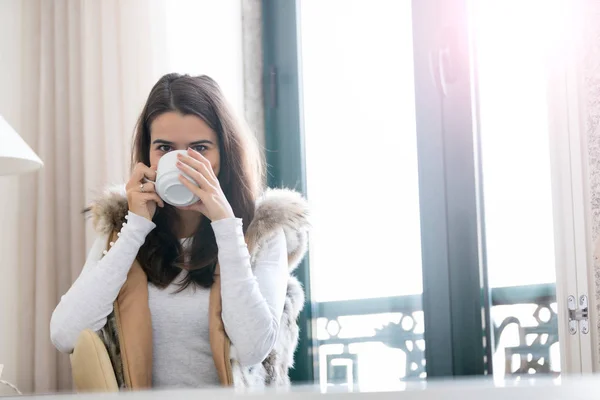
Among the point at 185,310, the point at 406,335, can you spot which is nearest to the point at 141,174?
the point at 185,310

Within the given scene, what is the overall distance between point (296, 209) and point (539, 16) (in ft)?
2.37

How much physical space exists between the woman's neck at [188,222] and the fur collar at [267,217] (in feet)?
0.33

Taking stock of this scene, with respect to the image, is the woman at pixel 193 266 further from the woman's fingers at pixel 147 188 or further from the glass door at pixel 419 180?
the glass door at pixel 419 180

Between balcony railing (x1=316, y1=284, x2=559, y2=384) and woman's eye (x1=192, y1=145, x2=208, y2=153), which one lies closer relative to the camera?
woman's eye (x1=192, y1=145, x2=208, y2=153)

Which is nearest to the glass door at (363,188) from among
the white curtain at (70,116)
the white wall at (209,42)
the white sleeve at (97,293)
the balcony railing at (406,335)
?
the balcony railing at (406,335)

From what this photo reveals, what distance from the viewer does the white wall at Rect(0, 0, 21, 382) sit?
6.64 feet

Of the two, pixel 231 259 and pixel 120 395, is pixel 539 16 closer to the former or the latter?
pixel 231 259

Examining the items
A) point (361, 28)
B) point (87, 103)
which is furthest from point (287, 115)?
point (87, 103)

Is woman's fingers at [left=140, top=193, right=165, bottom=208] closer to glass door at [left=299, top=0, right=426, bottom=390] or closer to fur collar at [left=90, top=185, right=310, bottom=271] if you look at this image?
fur collar at [left=90, top=185, right=310, bottom=271]

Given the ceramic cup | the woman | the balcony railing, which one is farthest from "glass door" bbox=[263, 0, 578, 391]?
the ceramic cup

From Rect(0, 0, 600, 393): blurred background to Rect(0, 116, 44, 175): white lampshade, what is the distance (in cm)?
44

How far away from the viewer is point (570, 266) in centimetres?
146

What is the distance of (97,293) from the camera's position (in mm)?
1219

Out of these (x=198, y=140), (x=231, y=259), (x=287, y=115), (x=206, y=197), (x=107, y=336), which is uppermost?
(x=287, y=115)
